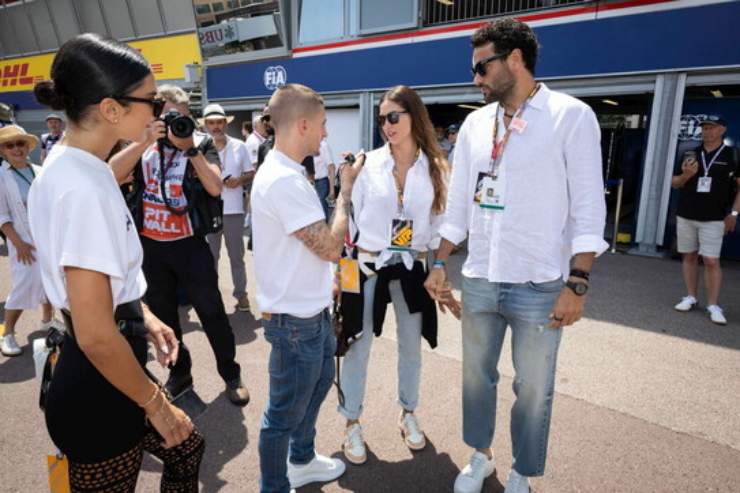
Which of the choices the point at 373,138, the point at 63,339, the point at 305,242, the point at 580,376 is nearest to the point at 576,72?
the point at 373,138

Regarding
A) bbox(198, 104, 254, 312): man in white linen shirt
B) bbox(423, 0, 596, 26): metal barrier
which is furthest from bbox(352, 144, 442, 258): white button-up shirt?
bbox(423, 0, 596, 26): metal barrier

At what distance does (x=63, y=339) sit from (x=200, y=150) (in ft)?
6.75

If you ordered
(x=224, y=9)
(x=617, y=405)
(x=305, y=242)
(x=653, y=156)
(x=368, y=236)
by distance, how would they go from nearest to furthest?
(x=305, y=242) < (x=368, y=236) < (x=617, y=405) < (x=653, y=156) < (x=224, y=9)

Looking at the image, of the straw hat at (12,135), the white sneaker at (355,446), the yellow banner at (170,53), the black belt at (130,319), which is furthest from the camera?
the yellow banner at (170,53)

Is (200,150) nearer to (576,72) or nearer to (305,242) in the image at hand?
(305,242)

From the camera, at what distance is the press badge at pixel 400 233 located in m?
2.60

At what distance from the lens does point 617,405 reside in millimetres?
3152

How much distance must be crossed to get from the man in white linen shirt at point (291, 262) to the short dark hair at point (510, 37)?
0.78m

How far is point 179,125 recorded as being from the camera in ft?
9.61

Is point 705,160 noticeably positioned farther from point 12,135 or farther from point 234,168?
point 12,135

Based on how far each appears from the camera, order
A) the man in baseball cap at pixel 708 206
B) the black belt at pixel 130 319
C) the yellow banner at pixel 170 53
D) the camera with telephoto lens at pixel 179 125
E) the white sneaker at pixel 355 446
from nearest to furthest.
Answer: the black belt at pixel 130 319 < the white sneaker at pixel 355 446 < the camera with telephoto lens at pixel 179 125 < the man in baseball cap at pixel 708 206 < the yellow banner at pixel 170 53

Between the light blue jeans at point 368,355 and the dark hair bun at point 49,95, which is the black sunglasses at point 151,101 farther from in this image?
the light blue jeans at point 368,355

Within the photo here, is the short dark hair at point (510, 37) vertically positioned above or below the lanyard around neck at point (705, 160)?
above

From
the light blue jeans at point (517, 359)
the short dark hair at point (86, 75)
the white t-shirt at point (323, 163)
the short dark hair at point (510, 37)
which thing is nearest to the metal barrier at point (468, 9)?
the white t-shirt at point (323, 163)
